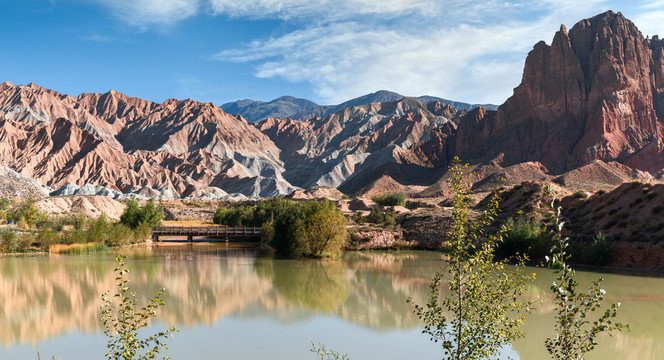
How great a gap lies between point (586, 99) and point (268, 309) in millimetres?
110733

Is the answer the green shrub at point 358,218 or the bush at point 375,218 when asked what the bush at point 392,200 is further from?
the bush at point 375,218

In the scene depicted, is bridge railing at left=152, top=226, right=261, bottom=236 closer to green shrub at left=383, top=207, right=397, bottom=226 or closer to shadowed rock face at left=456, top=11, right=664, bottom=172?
green shrub at left=383, top=207, right=397, bottom=226

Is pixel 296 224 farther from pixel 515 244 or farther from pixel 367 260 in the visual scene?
pixel 515 244

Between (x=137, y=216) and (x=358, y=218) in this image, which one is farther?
(x=137, y=216)

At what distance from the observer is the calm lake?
1477 cm

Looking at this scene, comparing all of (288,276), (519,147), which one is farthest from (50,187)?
(288,276)

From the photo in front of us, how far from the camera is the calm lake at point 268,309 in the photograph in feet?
48.4

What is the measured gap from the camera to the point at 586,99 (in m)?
113

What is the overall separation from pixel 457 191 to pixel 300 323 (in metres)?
11.8

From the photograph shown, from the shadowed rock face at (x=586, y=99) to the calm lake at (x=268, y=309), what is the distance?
280 feet

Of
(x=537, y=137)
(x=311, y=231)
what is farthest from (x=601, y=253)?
(x=537, y=137)

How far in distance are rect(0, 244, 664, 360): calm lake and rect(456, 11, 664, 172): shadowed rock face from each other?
85.4 m

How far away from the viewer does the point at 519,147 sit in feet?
382

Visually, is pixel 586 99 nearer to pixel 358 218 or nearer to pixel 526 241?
pixel 358 218
